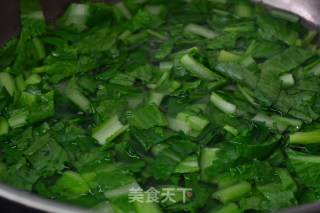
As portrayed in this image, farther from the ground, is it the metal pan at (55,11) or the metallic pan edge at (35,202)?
the metallic pan edge at (35,202)

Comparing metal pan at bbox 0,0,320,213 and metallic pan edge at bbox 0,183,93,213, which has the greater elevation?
metallic pan edge at bbox 0,183,93,213

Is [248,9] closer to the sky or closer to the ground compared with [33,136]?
Answer: closer to the sky

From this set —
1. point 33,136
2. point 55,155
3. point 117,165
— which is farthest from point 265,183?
point 33,136

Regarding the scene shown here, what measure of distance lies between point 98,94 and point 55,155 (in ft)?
1.45

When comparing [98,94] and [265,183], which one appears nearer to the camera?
[265,183]

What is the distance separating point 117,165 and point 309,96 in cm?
95

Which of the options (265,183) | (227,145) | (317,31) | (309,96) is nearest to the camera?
(265,183)

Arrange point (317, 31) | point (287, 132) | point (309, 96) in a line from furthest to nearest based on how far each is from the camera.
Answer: point (317, 31) → point (309, 96) → point (287, 132)

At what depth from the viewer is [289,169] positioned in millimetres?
2025

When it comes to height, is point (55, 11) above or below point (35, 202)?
below

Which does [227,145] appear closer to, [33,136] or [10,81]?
[33,136]

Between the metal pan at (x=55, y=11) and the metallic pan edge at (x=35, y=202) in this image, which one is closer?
the metallic pan edge at (x=35, y=202)

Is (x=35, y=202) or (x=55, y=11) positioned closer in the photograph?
(x=35, y=202)

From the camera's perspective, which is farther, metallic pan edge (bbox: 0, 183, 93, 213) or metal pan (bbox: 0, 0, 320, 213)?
metal pan (bbox: 0, 0, 320, 213)
